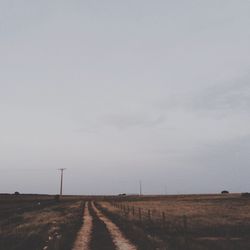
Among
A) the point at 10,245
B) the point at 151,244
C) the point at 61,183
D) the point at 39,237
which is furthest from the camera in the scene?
the point at 61,183

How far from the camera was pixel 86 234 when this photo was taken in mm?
26562

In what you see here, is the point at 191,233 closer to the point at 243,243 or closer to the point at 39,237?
the point at 243,243

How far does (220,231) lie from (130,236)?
7.13 meters

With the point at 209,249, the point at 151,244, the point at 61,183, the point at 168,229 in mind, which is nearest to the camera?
the point at 209,249

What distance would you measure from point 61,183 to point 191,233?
151m

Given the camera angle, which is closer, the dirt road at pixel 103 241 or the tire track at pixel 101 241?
the dirt road at pixel 103 241

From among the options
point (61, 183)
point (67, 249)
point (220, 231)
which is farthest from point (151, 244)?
point (61, 183)

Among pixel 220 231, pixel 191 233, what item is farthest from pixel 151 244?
pixel 220 231

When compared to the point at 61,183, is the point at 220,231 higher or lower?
lower

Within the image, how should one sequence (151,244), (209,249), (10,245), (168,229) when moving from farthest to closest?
(168,229) < (10,245) < (151,244) < (209,249)

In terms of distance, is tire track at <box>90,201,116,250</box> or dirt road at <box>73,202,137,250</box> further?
tire track at <box>90,201,116,250</box>

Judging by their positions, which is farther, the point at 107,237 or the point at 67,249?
the point at 107,237

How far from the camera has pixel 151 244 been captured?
66.6ft

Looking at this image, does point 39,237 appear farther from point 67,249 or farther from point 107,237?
point 67,249
